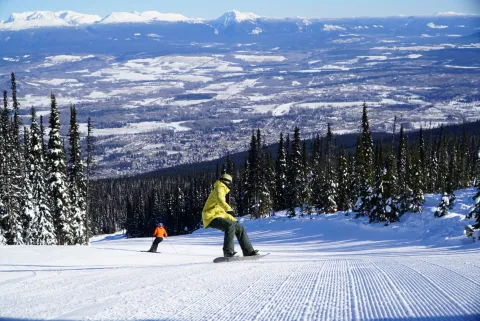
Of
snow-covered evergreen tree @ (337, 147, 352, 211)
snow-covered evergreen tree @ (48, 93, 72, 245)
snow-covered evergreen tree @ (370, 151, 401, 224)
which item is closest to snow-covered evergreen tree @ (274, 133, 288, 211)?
snow-covered evergreen tree @ (337, 147, 352, 211)

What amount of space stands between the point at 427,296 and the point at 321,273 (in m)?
2.31

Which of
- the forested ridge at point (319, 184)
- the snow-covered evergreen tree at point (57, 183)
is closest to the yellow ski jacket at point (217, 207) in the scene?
the forested ridge at point (319, 184)

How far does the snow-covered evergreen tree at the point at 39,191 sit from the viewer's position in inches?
1272

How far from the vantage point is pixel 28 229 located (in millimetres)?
33031

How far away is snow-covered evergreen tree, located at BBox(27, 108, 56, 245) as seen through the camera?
106 ft

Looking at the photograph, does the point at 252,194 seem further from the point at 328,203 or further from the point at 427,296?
the point at 427,296

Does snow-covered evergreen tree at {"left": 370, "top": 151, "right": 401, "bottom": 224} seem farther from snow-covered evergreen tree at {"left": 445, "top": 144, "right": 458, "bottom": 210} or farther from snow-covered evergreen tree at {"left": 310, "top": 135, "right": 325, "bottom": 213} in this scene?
snow-covered evergreen tree at {"left": 310, "top": 135, "right": 325, "bottom": 213}

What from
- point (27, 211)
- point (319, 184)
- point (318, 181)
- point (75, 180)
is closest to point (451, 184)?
point (319, 184)

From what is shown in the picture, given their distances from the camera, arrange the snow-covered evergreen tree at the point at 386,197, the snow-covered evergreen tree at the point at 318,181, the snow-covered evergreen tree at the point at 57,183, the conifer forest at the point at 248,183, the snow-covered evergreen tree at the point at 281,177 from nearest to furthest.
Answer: the snow-covered evergreen tree at the point at 386,197, the conifer forest at the point at 248,183, the snow-covered evergreen tree at the point at 57,183, the snow-covered evergreen tree at the point at 318,181, the snow-covered evergreen tree at the point at 281,177

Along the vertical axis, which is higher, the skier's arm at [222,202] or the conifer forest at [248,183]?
the skier's arm at [222,202]

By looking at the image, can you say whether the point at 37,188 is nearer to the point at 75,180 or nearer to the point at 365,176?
the point at 75,180

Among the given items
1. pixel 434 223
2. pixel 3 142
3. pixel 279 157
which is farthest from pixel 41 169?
pixel 279 157

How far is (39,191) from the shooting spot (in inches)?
1345

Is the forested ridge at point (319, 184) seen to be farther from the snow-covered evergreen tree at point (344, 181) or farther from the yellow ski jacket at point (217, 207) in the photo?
the yellow ski jacket at point (217, 207)
